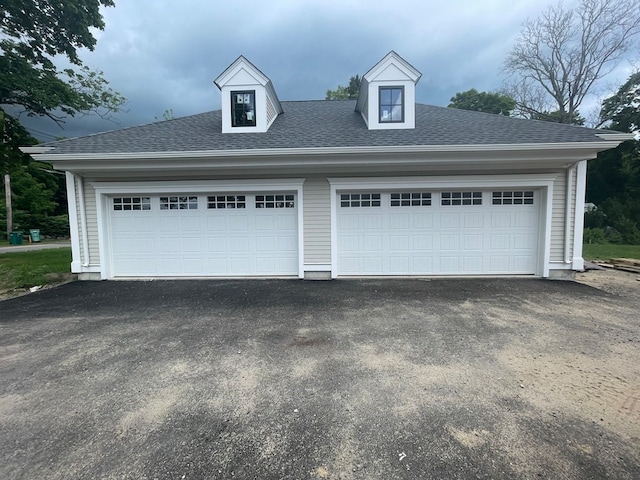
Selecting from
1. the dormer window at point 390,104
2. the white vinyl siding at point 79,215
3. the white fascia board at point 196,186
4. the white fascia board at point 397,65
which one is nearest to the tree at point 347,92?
the white fascia board at point 397,65

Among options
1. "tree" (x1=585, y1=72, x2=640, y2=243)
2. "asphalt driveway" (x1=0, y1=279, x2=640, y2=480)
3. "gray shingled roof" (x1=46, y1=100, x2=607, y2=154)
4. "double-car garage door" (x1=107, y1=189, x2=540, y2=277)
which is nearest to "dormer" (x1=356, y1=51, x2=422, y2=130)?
"gray shingled roof" (x1=46, y1=100, x2=607, y2=154)

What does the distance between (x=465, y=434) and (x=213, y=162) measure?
6431mm

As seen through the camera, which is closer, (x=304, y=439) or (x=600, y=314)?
(x=304, y=439)

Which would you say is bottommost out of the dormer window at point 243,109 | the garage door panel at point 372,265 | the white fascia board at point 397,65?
the garage door panel at point 372,265

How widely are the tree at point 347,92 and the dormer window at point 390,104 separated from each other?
19569mm

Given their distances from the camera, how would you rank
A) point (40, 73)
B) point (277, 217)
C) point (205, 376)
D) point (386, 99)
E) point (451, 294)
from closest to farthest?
point (205, 376) < point (451, 294) < point (277, 217) < point (386, 99) < point (40, 73)

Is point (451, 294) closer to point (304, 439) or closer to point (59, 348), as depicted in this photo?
point (304, 439)

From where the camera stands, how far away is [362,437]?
2.16m

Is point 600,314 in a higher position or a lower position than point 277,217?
lower

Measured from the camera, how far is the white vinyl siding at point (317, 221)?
23.0 feet

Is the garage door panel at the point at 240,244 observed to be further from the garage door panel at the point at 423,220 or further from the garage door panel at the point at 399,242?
the garage door panel at the point at 423,220

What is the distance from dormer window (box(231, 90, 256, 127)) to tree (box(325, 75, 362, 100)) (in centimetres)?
1992

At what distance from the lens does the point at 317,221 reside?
707cm

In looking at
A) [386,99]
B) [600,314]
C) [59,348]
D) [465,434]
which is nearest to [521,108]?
[386,99]
